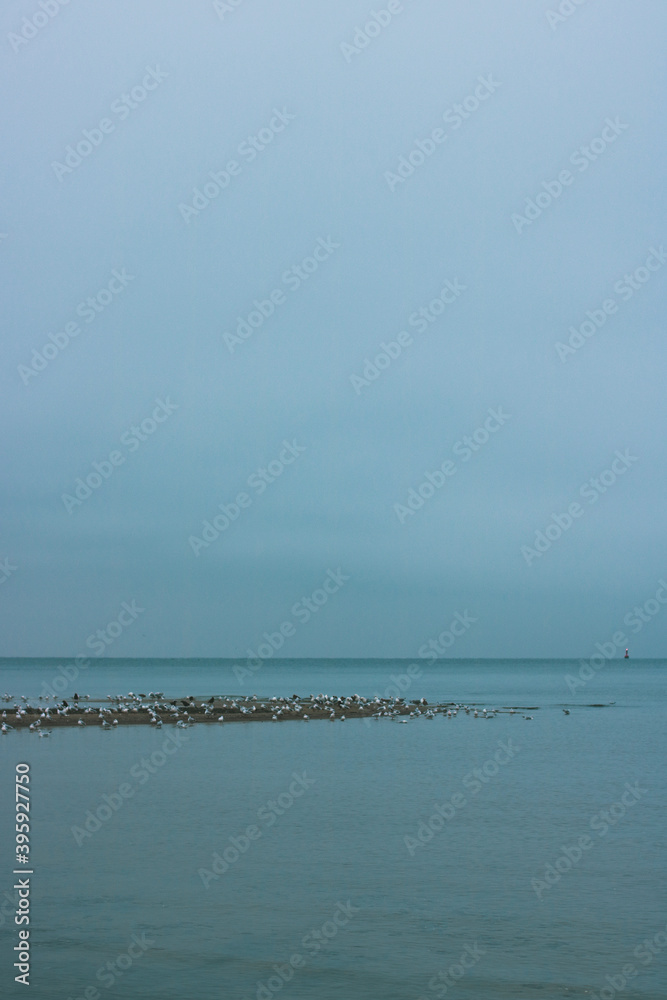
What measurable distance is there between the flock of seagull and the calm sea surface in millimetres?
12714

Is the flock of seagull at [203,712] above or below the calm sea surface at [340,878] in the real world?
above

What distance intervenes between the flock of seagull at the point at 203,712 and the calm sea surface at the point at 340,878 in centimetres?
1271

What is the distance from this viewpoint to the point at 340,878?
1938 cm

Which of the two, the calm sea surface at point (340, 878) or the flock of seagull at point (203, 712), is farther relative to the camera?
the flock of seagull at point (203, 712)

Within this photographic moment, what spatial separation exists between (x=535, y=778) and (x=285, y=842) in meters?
12.6

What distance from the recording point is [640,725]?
55.5m

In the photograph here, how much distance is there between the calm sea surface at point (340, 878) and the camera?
47.6ft

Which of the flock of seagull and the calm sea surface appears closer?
the calm sea surface

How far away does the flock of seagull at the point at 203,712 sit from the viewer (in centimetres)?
5066

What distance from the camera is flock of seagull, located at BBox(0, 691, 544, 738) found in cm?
5066

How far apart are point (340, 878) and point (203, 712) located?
1500 inches

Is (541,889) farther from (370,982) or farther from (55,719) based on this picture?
(55,719)

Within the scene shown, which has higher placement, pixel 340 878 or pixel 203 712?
pixel 203 712

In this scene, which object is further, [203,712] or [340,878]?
[203,712]
